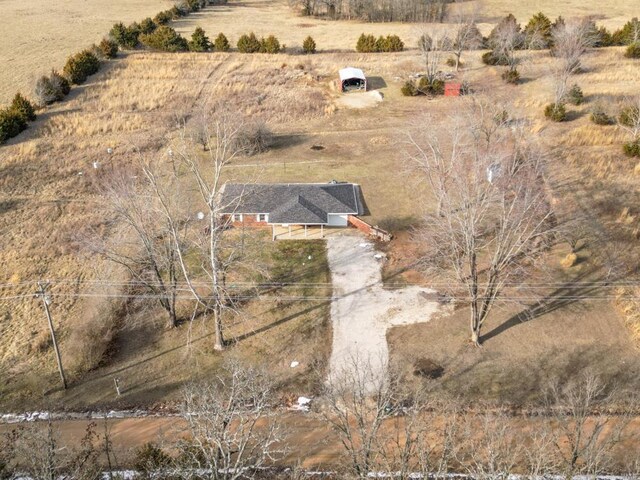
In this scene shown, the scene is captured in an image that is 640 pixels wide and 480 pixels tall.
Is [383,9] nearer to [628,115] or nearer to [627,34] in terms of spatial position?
[627,34]

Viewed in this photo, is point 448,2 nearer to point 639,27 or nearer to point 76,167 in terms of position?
point 639,27

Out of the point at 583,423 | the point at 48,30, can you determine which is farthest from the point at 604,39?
the point at 48,30

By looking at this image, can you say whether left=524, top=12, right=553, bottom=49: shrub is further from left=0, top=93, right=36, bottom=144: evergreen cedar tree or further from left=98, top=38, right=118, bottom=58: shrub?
left=0, top=93, right=36, bottom=144: evergreen cedar tree

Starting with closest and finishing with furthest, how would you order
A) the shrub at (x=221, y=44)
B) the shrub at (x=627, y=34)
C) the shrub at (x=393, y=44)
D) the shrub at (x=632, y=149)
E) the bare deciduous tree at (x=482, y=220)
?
1. the bare deciduous tree at (x=482, y=220)
2. the shrub at (x=632, y=149)
3. the shrub at (x=627, y=34)
4. the shrub at (x=393, y=44)
5. the shrub at (x=221, y=44)

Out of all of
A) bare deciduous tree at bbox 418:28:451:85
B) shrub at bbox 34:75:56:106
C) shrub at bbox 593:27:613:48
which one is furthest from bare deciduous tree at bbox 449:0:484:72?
shrub at bbox 34:75:56:106

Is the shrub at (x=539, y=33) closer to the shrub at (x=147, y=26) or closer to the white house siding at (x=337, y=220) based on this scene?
the white house siding at (x=337, y=220)

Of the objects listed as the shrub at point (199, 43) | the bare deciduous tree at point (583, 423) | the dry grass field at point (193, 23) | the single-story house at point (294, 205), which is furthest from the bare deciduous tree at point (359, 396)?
the shrub at point (199, 43)
